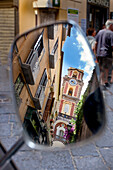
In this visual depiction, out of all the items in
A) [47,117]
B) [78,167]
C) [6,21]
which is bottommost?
[78,167]

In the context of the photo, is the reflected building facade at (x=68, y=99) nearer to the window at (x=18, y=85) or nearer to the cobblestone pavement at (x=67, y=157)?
the window at (x=18, y=85)

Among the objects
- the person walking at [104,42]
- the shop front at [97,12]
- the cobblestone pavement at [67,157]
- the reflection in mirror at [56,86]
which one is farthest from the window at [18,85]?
the shop front at [97,12]

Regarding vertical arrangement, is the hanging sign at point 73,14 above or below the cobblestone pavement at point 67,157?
above

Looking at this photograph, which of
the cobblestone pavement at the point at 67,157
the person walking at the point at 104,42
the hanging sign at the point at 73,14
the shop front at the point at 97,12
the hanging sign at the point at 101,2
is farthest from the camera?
the hanging sign at the point at 101,2

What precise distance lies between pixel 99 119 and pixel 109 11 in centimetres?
1359

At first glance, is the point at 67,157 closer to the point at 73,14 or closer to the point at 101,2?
the point at 73,14

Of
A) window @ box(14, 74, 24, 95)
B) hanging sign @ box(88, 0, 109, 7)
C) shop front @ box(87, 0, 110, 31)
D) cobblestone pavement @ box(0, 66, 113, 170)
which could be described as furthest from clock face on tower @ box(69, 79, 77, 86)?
hanging sign @ box(88, 0, 109, 7)

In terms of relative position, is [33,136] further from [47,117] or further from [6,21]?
[6,21]

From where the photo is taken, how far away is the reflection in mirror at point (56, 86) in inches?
35.4

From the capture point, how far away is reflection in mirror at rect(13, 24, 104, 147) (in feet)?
2.95

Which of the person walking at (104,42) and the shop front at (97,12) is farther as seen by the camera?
the shop front at (97,12)

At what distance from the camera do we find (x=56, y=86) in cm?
92

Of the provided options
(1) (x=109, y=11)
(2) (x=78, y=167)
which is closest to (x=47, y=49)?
(2) (x=78, y=167)

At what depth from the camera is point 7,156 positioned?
867mm
